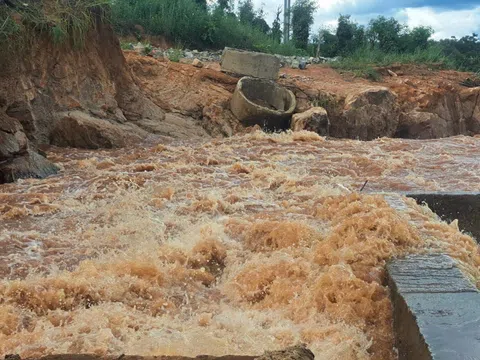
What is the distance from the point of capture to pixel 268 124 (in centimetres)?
1330

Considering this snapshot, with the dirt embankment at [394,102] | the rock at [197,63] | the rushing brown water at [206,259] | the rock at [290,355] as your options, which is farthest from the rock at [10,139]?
the dirt embankment at [394,102]

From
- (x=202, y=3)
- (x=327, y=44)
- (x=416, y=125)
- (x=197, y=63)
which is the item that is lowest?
(x=416, y=125)

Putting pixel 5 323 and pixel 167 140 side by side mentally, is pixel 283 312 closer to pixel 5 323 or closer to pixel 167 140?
pixel 5 323

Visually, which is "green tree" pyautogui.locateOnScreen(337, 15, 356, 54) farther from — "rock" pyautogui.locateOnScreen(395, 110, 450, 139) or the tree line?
"rock" pyautogui.locateOnScreen(395, 110, 450, 139)

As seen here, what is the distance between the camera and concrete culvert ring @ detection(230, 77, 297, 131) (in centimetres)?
1312

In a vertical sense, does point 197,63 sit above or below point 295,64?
above

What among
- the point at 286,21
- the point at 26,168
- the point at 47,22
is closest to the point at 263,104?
the point at 47,22

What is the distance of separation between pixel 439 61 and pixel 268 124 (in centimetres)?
810

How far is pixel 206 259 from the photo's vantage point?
16.5ft

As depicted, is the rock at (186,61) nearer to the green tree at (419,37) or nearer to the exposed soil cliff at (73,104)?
the exposed soil cliff at (73,104)

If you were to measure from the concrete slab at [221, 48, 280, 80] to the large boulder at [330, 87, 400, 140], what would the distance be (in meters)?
1.92

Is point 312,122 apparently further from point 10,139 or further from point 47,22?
point 10,139

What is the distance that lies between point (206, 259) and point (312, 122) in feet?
26.9

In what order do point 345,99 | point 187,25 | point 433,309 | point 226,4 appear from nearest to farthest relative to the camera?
point 433,309 → point 345,99 → point 187,25 → point 226,4
